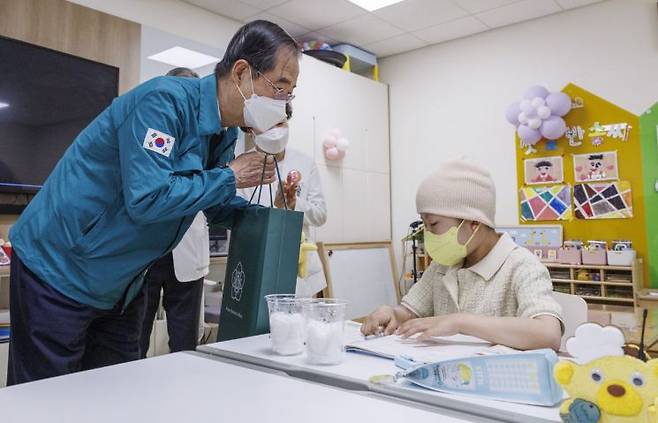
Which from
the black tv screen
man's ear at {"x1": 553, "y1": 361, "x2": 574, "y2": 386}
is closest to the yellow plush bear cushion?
man's ear at {"x1": 553, "y1": 361, "x2": 574, "y2": 386}

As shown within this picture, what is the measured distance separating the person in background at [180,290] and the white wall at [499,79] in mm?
2922

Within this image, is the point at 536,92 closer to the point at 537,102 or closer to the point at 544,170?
the point at 537,102

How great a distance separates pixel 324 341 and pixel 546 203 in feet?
11.6

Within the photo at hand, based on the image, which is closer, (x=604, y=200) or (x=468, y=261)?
(x=468, y=261)

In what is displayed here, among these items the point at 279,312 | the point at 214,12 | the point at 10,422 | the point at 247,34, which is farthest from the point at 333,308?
the point at 214,12

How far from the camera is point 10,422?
2.12 feet

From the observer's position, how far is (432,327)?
110 centimetres

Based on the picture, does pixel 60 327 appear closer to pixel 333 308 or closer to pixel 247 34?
pixel 333 308

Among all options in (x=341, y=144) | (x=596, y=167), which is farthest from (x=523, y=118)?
(x=341, y=144)

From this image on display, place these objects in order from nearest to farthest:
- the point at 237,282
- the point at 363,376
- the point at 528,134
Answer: the point at 363,376 → the point at 237,282 → the point at 528,134

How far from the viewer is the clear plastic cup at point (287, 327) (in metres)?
1.00

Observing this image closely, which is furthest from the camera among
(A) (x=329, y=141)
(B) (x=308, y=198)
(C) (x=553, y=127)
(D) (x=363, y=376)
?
(A) (x=329, y=141)

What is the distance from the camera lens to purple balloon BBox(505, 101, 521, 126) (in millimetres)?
3976

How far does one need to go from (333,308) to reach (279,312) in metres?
0.13
